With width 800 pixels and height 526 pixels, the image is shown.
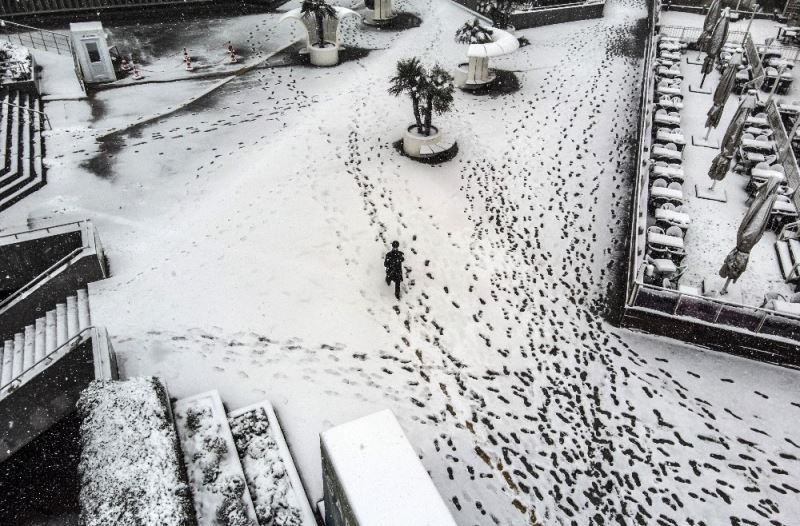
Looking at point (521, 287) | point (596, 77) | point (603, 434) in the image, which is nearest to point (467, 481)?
point (603, 434)

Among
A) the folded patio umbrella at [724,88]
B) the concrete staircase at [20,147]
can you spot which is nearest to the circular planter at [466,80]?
the folded patio umbrella at [724,88]

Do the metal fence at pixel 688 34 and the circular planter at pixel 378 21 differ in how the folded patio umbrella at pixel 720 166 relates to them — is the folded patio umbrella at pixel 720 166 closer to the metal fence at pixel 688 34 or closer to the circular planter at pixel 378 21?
the metal fence at pixel 688 34

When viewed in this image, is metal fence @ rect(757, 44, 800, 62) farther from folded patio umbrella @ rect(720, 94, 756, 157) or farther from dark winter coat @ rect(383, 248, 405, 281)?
dark winter coat @ rect(383, 248, 405, 281)

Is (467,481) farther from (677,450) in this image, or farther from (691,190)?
(691,190)

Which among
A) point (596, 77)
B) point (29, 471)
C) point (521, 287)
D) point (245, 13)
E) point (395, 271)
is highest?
point (245, 13)

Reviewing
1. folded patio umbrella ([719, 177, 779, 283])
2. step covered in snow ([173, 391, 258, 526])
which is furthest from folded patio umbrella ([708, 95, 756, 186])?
step covered in snow ([173, 391, 258, 526])

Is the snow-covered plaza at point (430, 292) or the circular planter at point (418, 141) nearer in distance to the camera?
the snow-covered plaza at point (430, 292)

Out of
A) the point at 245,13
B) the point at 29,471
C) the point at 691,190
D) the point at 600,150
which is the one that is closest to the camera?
the point at 29,471
